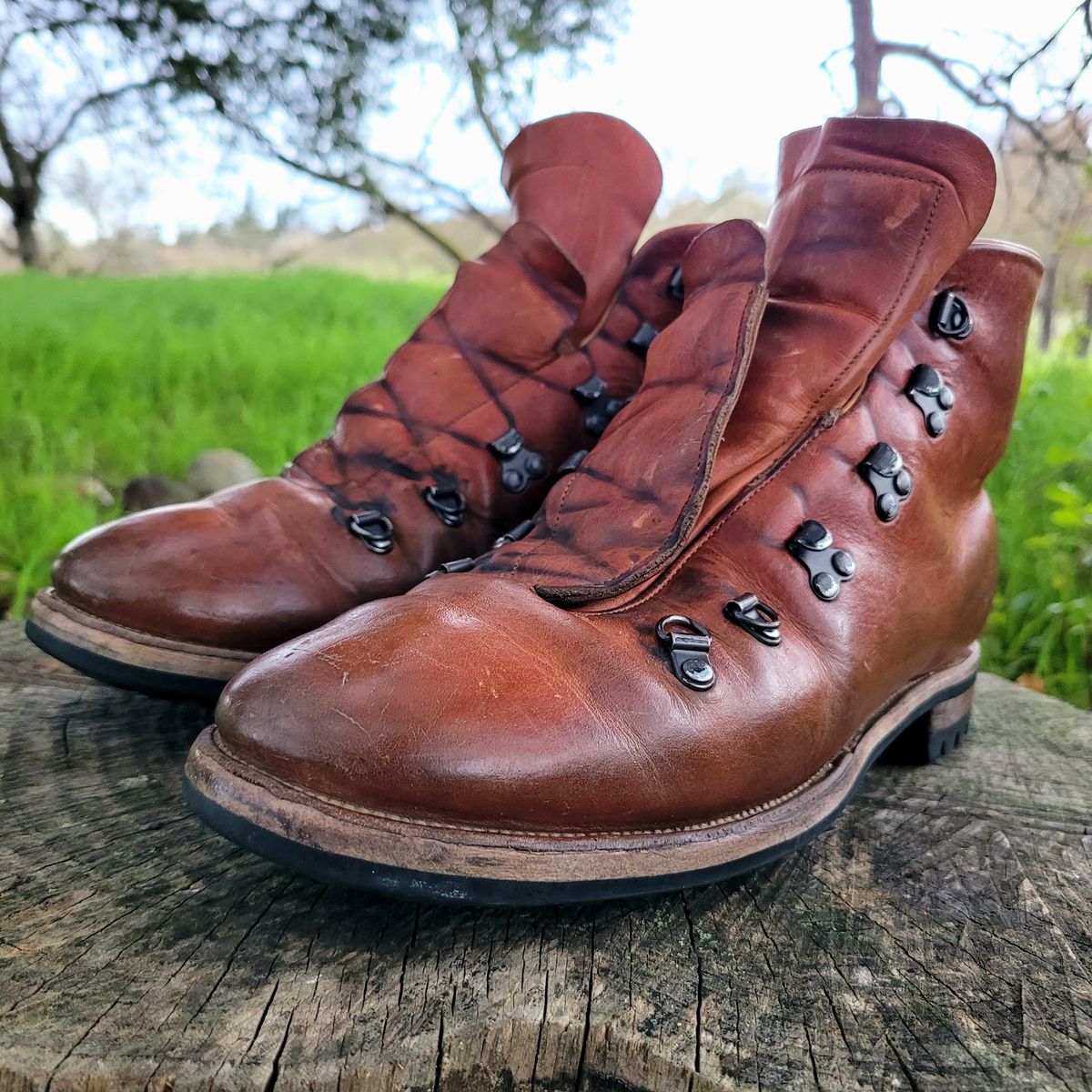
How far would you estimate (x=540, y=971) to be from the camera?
2.61 ft

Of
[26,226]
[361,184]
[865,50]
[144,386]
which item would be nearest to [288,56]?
[361,184]

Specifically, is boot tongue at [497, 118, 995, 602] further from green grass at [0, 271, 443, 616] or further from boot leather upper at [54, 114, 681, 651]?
green grass at [0, 271, 443, 616]

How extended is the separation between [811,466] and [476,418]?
1.72ft

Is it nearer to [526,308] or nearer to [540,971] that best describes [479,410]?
[526,308]

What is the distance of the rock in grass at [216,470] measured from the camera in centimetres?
345

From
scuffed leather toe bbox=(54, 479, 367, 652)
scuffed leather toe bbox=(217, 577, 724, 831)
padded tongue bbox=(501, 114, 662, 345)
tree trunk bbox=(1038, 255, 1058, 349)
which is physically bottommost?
tree trunk bbox=(1038, 255, 1058, 349)

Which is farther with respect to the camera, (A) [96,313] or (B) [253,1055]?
(A) [96,313]

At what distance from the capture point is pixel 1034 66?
236 centimetres

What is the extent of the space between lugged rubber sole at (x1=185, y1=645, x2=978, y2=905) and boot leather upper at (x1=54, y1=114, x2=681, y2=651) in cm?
51

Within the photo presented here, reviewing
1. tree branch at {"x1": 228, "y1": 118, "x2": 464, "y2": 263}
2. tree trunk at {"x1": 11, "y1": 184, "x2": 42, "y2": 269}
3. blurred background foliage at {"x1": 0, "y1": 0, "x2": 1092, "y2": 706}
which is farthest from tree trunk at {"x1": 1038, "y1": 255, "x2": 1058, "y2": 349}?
tree trunk at {"x1": 11, "y1": 184, "x2": 42, "y2": 269}

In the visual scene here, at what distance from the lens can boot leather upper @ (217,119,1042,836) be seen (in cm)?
81

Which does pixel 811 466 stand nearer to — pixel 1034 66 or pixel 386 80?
pixel 1034 66

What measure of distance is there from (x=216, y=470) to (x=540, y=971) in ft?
9.83

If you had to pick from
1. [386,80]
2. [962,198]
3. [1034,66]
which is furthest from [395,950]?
[386,80]
